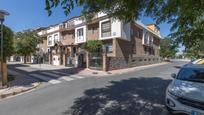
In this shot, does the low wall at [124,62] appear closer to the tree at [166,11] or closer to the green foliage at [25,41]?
the tree at [166,11]

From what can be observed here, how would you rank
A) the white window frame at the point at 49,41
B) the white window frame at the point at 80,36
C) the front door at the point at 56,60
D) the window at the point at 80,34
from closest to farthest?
1. the white window frame at the point at 80,36
2. the window at the point at 80,34
3. the front door at the point at 56,60
4. the white window frame at the point at 49,41

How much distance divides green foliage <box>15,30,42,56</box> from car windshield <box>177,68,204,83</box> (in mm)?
33685

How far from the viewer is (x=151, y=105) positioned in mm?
7047

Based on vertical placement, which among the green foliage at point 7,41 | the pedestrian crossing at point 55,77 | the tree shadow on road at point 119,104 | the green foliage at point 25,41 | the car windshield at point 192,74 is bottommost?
the tree shadow on road at point 119,104

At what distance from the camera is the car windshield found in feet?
19.6

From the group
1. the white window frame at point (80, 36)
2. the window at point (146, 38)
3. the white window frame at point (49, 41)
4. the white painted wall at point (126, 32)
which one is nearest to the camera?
the white painted wall at point (126, 32)

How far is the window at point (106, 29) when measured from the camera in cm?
2489

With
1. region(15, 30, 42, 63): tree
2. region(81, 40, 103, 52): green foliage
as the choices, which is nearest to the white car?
region(81, 40, 103, 52): green foliage

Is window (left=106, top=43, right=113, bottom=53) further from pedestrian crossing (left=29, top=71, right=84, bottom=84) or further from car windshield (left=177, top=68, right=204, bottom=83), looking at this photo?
car windshield (left=177, top=68, right=204, bottom=83)

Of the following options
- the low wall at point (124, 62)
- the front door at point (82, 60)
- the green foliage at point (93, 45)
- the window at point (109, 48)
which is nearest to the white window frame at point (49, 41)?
the front door at point (82, 60)

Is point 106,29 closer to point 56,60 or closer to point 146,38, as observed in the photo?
point 56,60

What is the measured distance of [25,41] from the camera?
116 feet

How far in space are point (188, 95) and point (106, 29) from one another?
20940 mm

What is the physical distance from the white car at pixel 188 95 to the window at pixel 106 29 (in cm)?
1916
